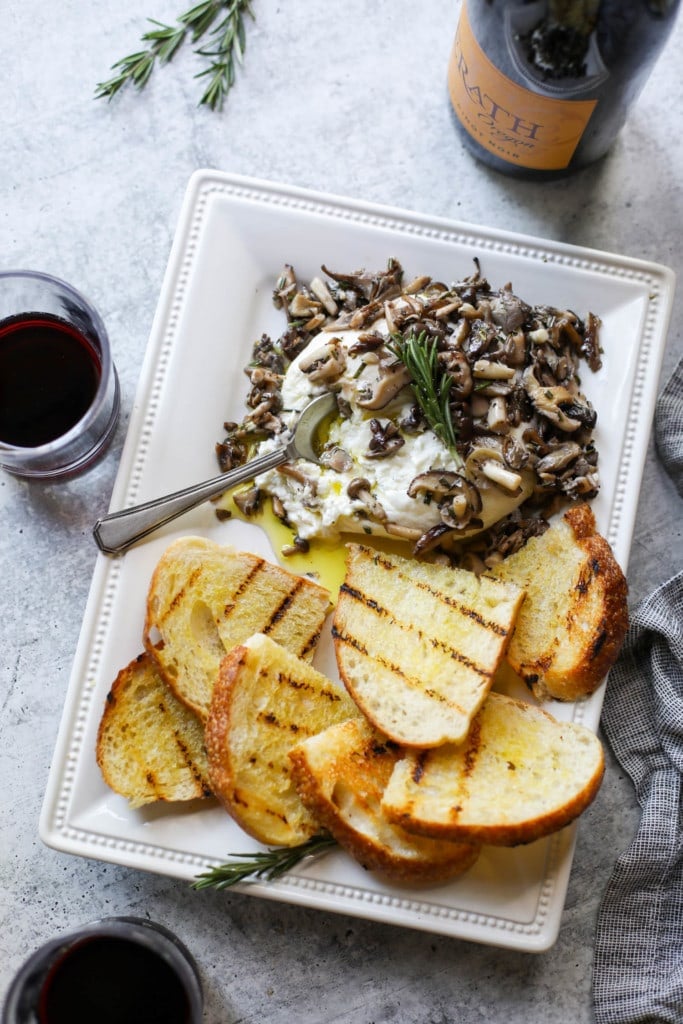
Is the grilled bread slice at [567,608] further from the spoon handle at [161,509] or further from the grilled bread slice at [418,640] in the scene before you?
the spoon handle at [161,509]

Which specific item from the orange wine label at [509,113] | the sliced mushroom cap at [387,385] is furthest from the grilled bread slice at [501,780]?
the orange wine label at [509,113]

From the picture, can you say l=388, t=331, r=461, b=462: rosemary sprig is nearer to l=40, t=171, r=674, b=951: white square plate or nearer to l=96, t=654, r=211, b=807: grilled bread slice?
l=40, t=171, r=674, b=951: white square plate

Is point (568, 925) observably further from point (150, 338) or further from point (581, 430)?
point (150, 338)

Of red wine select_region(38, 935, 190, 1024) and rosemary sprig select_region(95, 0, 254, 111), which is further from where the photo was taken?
rosemary sprig select_region(95, 0, 254, 111)

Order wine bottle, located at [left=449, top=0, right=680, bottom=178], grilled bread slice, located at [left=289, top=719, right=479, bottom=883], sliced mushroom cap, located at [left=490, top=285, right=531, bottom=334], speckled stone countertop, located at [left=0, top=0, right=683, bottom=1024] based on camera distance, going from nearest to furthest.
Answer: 1. wine bottle, located at [left=449, top=0, right=680, bottom=178]
2. grilled bread slice, located at [left=289, top=719, right=479, bottom=883]
3. sliced mushroom cap, located at [left=490, top=285, right=531, bottom=334]
4. speckled stone countertop, located at [left=0, top=0, right=683, bottom=1024]

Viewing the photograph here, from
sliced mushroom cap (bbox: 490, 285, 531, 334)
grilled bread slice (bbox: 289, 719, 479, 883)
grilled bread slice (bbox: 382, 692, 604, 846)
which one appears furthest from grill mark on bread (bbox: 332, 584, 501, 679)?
sliced mushroom cap (bbox: 490, 285, 531, 334)

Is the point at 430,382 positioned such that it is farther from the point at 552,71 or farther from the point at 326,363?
the point at 552,71

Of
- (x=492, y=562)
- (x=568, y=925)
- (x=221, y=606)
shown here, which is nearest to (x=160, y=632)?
(x=221, y=606)
